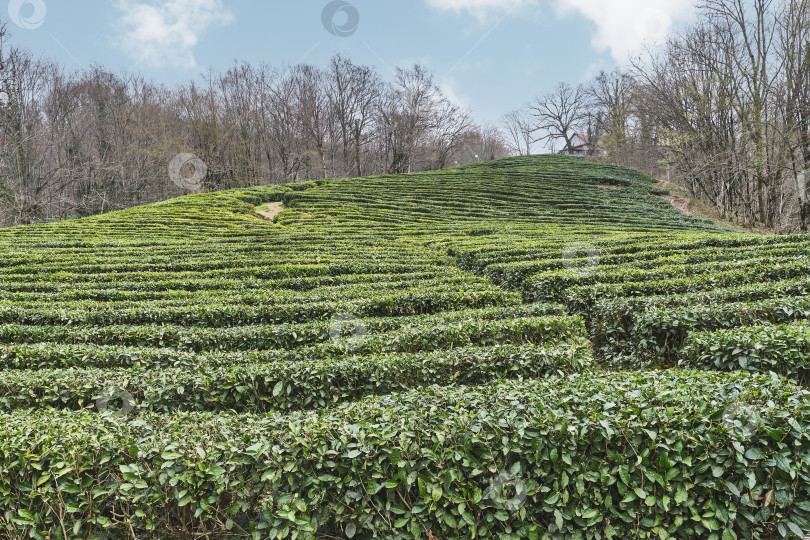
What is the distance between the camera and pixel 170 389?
5230 mm

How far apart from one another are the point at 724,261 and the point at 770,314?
498 centimetres

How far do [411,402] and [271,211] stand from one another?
82.3 feet

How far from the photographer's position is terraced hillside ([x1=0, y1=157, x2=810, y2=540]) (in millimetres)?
3154

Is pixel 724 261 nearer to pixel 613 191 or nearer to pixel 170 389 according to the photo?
pixel 170 389

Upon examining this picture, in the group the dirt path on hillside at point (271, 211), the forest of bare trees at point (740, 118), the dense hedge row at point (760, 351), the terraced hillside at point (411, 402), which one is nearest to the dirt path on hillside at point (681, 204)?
the forest of bare trees at point (740, 118)

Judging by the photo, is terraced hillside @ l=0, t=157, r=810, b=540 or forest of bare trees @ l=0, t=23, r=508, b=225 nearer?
terraced hillside @ l=0, t=157, r=810, b=540

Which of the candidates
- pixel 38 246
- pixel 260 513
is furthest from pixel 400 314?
pixel 38 246

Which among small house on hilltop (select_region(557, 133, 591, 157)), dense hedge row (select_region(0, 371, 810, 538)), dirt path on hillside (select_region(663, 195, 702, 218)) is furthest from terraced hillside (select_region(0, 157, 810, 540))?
small house on hilltop (select_region(557, 133, 591, 157))

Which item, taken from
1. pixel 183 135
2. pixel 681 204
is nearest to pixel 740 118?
pixel 681 204

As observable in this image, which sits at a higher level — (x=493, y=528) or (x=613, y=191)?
(x=613, y=191)

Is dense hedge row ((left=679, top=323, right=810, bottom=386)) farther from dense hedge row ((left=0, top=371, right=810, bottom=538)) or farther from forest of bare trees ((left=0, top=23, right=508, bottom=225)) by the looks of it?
forest of bare trees ((left=0, top=23, right=508, bottom=225))

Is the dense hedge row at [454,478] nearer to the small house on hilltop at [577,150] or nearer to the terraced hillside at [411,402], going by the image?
the terraced hillside at [411,402]

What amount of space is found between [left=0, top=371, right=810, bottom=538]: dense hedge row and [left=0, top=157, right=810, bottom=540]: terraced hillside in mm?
18

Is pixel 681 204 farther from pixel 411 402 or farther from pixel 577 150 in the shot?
pixel 577 150
